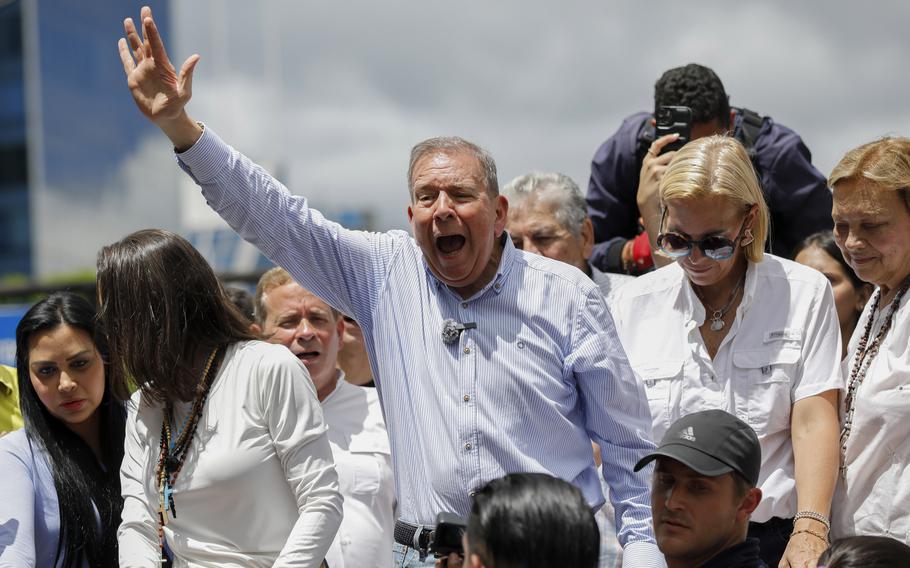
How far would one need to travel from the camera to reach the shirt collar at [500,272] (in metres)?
3.38

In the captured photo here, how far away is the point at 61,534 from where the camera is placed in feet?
13.0

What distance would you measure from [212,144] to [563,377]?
1230mm

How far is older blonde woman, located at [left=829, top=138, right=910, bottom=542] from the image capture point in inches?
134

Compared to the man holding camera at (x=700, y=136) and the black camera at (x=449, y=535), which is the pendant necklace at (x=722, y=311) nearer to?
the man holding camera at (x=700, y=136)

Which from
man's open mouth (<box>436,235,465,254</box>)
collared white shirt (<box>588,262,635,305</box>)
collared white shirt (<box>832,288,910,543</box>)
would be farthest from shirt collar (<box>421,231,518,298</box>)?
collared white shirt (<box>588,262,635,305</box>)

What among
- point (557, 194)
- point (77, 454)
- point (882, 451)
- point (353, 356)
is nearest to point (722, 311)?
point (882, 451)

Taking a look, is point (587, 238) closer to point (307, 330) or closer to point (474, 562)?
point (307, 330)

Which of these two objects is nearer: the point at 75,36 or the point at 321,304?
the point at 321,304

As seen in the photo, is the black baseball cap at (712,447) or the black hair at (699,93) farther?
the black hair at (699,93)

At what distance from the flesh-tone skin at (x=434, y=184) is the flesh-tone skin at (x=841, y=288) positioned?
1.87m

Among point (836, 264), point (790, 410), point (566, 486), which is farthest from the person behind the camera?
point (836, 264)

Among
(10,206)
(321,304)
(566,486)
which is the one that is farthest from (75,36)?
(566,486)

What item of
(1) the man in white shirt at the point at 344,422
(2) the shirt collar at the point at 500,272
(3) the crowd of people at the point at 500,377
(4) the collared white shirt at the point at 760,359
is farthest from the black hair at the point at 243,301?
(4) the collared white shirt at the point at 760,359

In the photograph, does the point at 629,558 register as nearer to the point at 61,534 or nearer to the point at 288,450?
the point at 288,450
